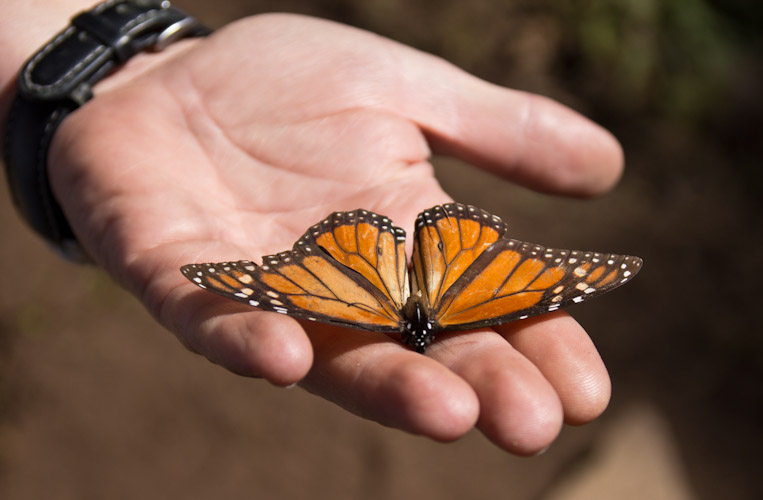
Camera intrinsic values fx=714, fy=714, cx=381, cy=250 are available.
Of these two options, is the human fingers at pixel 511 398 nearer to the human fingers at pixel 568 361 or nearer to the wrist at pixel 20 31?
the human fingers at pixel 568 361

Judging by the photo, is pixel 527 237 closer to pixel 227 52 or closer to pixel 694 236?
pixel 694 236

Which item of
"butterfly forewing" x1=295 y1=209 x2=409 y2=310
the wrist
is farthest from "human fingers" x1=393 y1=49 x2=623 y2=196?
the wrist

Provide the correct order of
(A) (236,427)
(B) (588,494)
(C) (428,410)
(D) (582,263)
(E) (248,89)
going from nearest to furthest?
(C) (428,410)
(D) (582,263)
(E) (248,89)
(B) (588,494)
(A) (236,427)

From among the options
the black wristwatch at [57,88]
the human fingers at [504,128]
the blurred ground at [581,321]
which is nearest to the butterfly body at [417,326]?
the human fingers at [504,128]

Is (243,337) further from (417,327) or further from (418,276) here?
(418,276)

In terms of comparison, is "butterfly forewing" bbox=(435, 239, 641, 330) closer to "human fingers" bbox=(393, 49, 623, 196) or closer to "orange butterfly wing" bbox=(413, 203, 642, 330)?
"orange butterfly wing" bbox=(413, 203, 642, 330)

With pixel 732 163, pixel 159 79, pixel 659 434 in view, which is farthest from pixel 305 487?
pixel 732 163
